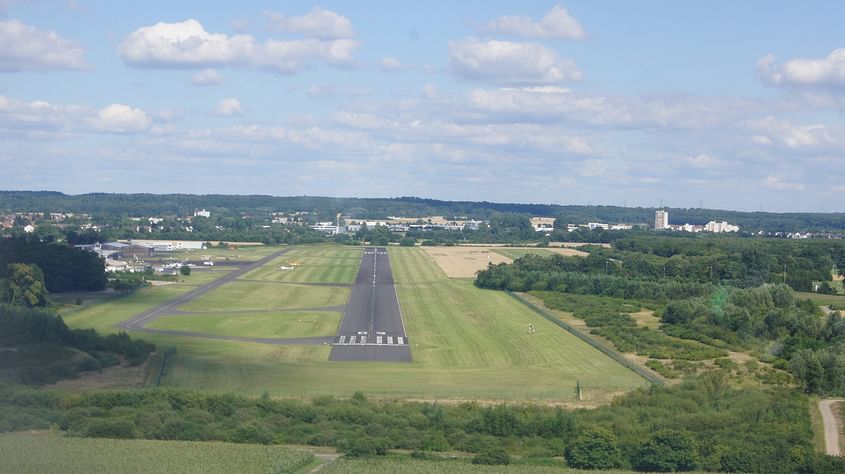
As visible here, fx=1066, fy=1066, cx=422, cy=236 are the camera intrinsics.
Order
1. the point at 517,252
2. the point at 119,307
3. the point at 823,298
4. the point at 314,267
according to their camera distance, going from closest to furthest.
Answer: the point at 119,307 → the point at 823,298 → the point at 314,267 → the point at 517,252

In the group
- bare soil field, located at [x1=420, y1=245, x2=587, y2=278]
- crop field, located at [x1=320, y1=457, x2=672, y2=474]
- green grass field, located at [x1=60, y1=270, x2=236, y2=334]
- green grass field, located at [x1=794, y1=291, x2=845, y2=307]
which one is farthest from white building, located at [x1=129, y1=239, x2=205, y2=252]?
crop field, located at [x1=320, y1=457, x2=672, y2=474]

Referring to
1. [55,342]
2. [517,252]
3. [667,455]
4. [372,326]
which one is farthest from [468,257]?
[667,455]

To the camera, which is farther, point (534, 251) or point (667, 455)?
point (534, 251)

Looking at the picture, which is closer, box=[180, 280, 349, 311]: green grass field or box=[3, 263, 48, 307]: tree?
box=[3, 263, 48, 307]: tree

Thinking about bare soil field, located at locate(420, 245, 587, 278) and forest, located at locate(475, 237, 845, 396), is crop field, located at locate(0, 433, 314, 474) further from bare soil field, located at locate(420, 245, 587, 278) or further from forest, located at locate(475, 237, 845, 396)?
bare soil field, located at locate(420, 245, 587, 278)

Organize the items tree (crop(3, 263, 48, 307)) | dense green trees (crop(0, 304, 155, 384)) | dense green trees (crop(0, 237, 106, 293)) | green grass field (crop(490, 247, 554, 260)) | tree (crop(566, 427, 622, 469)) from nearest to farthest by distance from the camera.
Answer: tree (crop(566, 427, 622, 469)), dense green trees (crop(0, 304, 155, 384)), tree (crop(3, 263, 48, 307)), dense green trees (crop(0, 237, 106, 293)), green grass field (crop(490, 247, 554, 260))

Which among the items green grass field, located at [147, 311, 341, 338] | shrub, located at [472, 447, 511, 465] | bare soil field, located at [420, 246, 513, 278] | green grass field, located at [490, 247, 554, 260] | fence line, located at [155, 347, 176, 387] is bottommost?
Answer: shrub, located at [472, 447, 511, 465]

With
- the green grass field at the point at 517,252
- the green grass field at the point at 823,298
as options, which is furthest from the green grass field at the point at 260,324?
the green grass field at the point at 517,252

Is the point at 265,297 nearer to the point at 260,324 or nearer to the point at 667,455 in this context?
the point at 260,324
